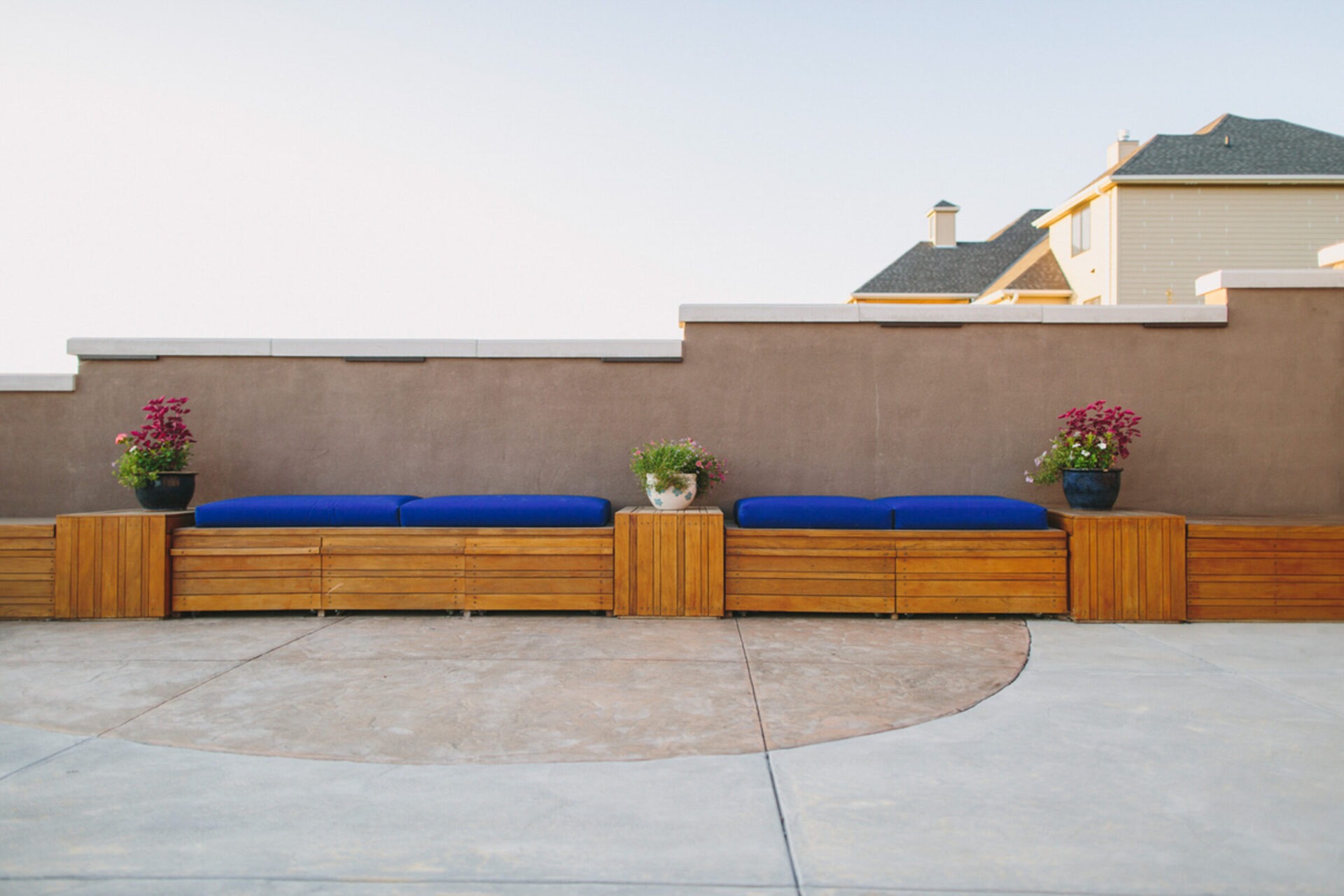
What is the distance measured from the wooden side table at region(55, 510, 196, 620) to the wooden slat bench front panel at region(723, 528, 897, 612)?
130 inches

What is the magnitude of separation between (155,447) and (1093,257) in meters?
13.9

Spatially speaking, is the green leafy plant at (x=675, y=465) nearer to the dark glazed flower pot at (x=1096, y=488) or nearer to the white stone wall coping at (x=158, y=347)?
the dark glazed flower pot at (x=1096, y=488)

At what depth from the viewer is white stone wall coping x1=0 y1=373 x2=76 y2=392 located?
5609mm

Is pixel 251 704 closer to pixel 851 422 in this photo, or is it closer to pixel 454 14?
pixel 851 422

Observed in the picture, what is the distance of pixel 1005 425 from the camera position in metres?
5.63

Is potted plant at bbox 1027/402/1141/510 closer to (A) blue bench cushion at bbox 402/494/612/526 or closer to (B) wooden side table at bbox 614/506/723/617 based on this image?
(B) wooden side table at bbox 614/506/723/617

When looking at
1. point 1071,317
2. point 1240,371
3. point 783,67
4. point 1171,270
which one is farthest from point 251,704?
point 1171,270

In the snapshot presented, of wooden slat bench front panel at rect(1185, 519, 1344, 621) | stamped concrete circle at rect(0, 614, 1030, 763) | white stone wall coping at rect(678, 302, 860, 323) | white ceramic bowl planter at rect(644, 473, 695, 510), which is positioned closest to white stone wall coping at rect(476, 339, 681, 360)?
white stone wall coping at rect(678, 302, 860, 323)

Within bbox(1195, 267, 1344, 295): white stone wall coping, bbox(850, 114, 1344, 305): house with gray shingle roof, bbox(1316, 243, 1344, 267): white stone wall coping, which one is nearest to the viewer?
bbox(1195, 267, 1344, 295): white stone wall coping

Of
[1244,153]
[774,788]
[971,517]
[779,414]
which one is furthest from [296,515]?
[1244,153]

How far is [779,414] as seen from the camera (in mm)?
5652

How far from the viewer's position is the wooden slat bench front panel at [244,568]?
477 centimetres

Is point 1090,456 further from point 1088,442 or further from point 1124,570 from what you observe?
point 1124,570

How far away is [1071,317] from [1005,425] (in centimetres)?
86
